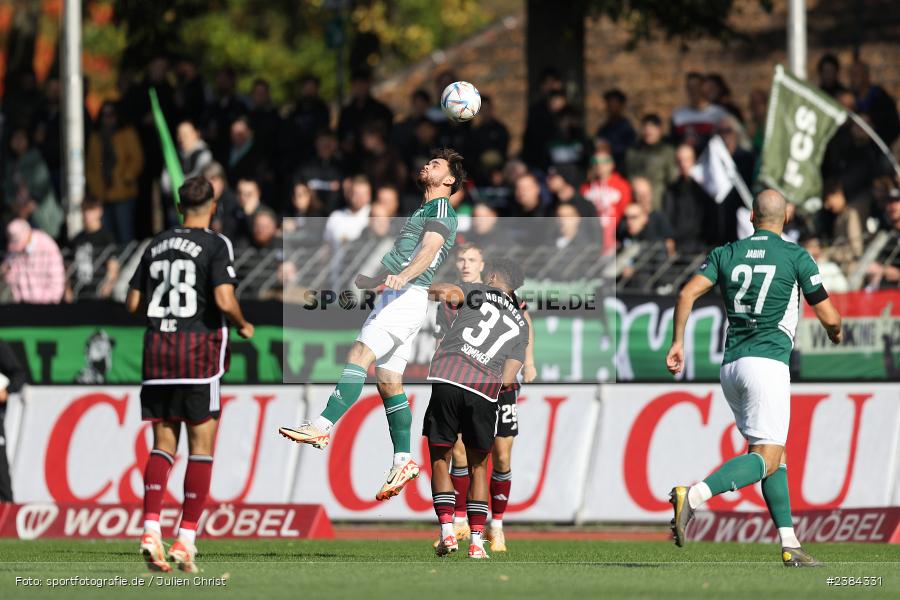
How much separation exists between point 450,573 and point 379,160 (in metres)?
10.5

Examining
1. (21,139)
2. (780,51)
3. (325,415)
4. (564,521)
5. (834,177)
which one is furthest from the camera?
(780,51)

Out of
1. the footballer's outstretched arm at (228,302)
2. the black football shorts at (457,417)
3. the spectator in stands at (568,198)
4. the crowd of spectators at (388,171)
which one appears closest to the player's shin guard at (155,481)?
the footballer's outstretched arm at (228,302)

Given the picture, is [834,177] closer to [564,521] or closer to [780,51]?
[564,521]

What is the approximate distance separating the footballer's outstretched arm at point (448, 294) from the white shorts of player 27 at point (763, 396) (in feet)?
6.65

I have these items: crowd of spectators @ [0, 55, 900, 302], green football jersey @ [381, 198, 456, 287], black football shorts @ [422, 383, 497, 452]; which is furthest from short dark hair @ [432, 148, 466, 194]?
crowd of spectators @ [0, 55, 900, 302]

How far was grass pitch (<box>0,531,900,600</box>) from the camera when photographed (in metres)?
9.18

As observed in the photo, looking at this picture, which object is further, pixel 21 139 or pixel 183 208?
pixel 21 139

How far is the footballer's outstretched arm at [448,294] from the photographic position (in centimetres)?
1186

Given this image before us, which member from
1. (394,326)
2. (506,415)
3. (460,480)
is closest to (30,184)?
(506,415)

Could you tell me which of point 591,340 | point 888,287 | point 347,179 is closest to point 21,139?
point 347,179

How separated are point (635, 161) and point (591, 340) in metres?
3.47

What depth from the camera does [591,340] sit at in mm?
17359

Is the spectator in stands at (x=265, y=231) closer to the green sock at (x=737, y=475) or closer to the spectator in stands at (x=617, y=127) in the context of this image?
the spectator in stands at (x=617, y=127)

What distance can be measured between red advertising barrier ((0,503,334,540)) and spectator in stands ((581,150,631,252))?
213 inches
